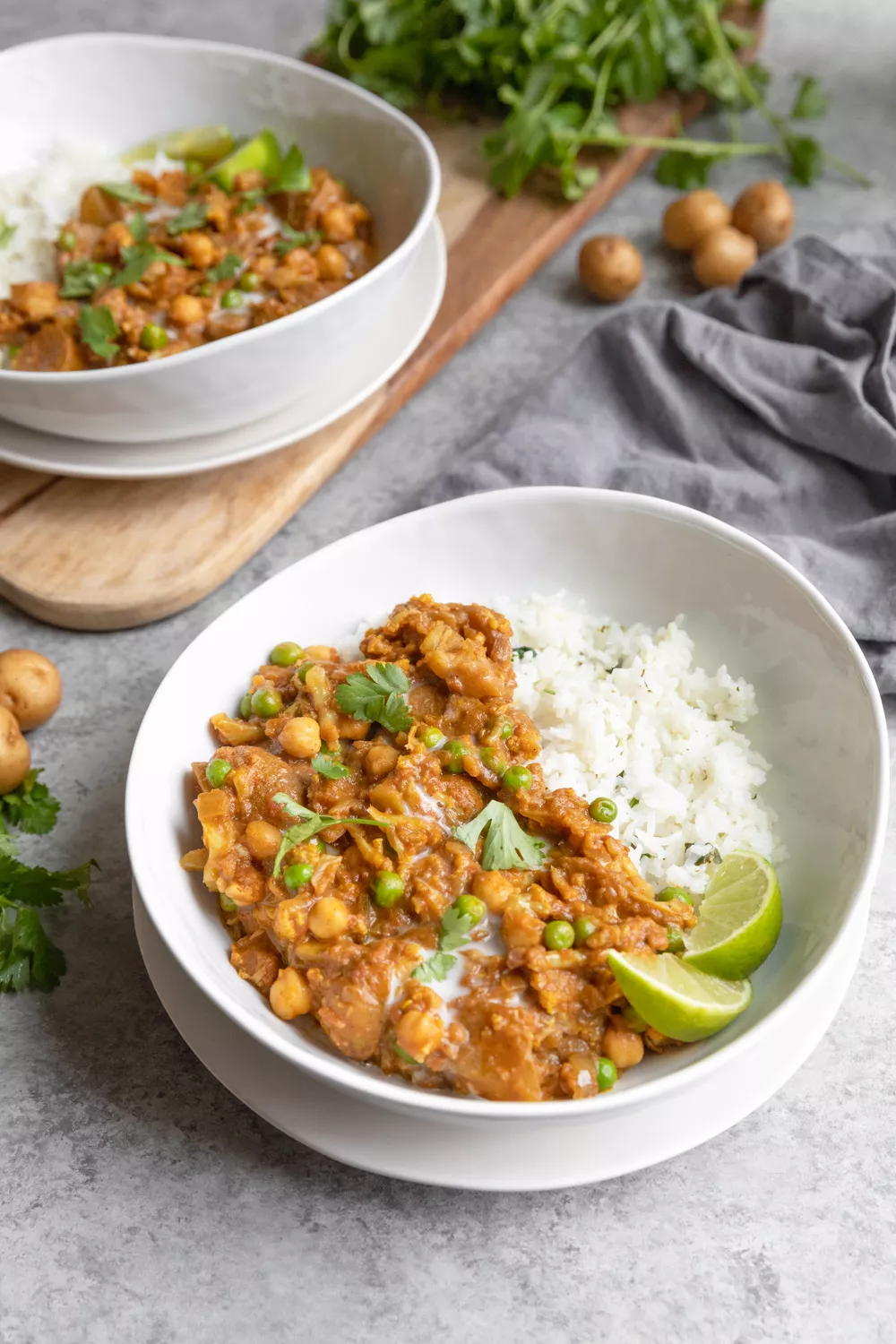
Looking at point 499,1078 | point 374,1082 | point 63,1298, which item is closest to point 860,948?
point 499,1078

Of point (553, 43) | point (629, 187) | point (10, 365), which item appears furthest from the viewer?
point (629, 187)

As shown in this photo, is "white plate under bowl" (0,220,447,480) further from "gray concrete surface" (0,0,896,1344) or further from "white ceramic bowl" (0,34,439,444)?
"gray concrete surface" (0,0,896,1344)

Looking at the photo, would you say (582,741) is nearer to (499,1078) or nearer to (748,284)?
(499,1078)

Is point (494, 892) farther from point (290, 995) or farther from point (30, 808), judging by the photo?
point (30, 808)

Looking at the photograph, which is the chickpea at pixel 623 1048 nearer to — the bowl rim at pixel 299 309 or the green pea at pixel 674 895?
the green pea at pixel 674 895

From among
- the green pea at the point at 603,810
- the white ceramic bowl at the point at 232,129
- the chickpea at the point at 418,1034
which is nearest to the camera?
the chickpea at the point at 418,1034

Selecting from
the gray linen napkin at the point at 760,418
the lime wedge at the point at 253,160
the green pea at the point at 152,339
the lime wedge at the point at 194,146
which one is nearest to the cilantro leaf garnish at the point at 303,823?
the gray linen napkin at the point at 760,418
